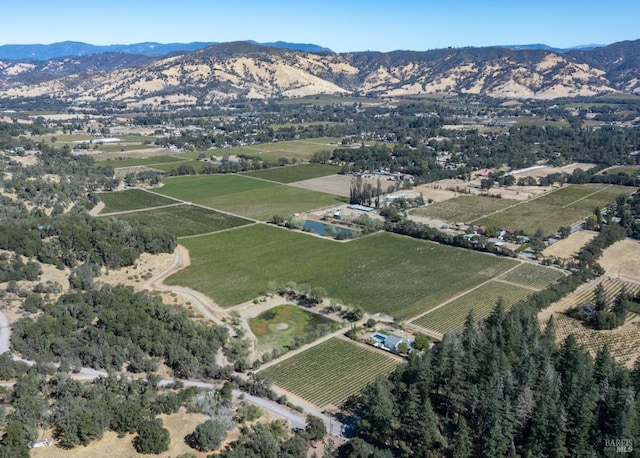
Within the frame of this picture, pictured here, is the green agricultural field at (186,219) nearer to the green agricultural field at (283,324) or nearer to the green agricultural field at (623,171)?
the green agricultural field at (283,324)

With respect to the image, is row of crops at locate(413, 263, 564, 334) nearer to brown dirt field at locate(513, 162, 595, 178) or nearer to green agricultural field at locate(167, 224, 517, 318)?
green agricultural field at locate(167, 224, 517, 318)

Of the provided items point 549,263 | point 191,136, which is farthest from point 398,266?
point 191,136

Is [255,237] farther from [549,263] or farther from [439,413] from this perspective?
[439,413]

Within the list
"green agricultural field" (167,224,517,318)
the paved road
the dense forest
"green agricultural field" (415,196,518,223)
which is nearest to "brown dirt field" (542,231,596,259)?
"green agricultural field" (167,224,517,318)

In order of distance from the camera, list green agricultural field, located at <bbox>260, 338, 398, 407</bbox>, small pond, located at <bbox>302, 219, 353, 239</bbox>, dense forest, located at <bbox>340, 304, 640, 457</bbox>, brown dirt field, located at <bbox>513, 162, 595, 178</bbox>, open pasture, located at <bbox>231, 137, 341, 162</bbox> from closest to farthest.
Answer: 1. dense forest, located at <bbox>340, 304, 640, 457</bbox>
2. green agricultural field, located at <bbox>260, 338, 398, 407</bbox>
3. small pond, located at <bbox>302, 219, 353, 239</bbox>
4. brown dirt field, located at <bbox>513, 162, 595, 178</bbox>
5. open pasture, located at <bbox>231, 137, 341, 162</bbox>

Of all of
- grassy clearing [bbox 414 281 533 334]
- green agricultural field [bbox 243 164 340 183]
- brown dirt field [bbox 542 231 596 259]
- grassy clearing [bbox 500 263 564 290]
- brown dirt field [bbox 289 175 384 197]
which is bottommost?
grassy clearing [bbox 414 281 533 334]
